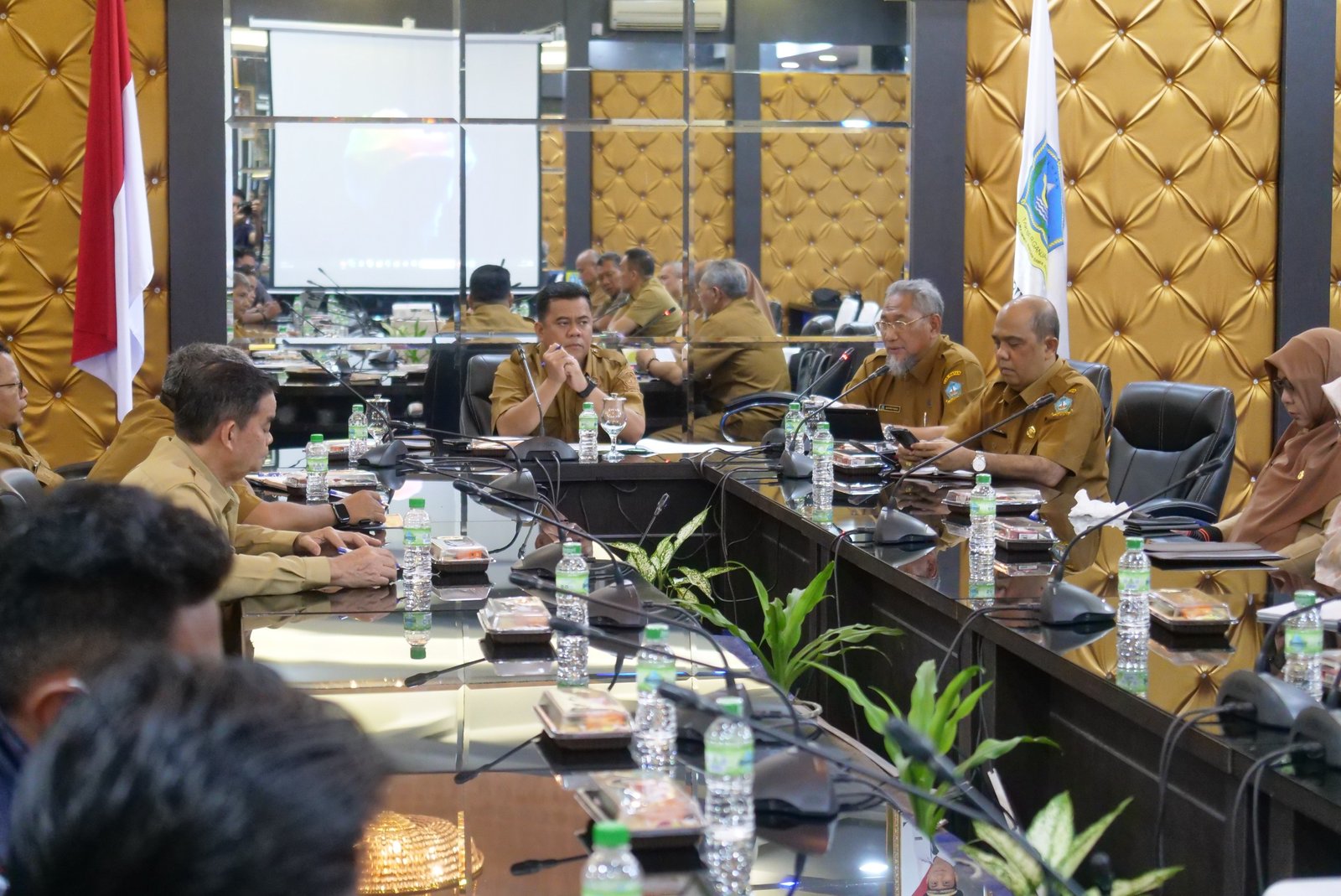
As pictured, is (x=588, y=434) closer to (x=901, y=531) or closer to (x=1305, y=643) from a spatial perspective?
(x=901, y=531)

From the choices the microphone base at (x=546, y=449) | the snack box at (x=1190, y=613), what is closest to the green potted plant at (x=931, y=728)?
the snack box at (x=1190, y=613)

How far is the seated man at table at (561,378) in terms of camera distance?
15.1 ft

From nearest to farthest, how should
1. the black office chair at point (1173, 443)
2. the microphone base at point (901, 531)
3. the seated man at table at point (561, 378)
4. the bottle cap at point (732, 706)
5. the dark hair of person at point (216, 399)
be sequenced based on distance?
the bottle cap at point (732, 706), the dark hair of person at point (216, 399), the microphone base at point (901, 531), the black office chair at point (1173, 443), the seated man at table at point (561, 378)

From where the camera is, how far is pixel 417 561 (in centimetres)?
256

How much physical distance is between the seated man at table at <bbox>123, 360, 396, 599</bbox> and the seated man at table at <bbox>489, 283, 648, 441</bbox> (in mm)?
1692

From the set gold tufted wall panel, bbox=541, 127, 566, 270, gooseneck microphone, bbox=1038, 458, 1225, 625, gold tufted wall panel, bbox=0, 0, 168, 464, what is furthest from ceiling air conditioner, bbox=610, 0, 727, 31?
gooseneck microphone, bbox=1038, 458, 1225, 625

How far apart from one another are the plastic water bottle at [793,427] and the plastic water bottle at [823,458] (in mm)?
381

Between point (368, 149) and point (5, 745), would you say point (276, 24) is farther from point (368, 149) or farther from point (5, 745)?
point (5, 745)

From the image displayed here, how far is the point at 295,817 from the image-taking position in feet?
1.99

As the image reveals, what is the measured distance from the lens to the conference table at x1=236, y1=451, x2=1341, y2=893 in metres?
1.52

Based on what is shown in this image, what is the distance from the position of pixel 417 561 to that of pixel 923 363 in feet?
8.49

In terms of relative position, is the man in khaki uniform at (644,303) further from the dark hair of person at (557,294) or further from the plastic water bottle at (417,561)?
the plastic water bottle at (417,561)

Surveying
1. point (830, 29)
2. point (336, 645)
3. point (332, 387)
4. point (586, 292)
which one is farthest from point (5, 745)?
point (830, 29)

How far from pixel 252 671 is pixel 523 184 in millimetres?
4611
